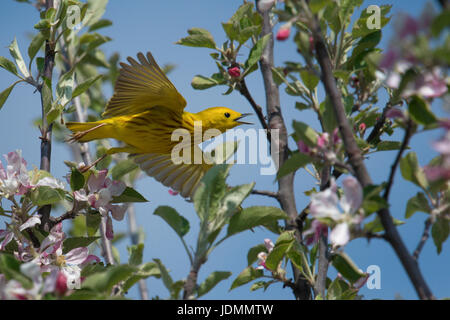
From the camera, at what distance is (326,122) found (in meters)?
1.64

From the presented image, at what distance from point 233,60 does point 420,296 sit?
2.03 meters

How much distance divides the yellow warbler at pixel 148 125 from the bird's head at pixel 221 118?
0.27 m

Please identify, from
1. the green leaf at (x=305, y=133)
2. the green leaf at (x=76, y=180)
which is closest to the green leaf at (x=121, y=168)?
the green leaf at (x=76, y=180)

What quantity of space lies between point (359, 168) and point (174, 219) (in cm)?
71

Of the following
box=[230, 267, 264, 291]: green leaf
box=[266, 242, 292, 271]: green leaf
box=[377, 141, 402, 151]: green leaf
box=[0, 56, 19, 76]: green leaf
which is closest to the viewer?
box=[266, 242, 292, 271]: green leaf

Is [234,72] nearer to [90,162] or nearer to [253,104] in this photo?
[253,104]

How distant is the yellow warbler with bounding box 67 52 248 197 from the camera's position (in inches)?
167

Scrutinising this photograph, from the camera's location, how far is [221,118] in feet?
16.4

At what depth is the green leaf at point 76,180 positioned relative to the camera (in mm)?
2713

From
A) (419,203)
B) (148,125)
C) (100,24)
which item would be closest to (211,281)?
(419,203)

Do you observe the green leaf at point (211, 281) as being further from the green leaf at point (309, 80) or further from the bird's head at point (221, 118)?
the bird's head at point (221, 118)

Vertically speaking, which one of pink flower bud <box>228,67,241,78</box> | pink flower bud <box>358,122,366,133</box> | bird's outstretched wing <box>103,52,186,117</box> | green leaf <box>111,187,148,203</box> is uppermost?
bird's outstretched wing <box>103,52,186,117</box>

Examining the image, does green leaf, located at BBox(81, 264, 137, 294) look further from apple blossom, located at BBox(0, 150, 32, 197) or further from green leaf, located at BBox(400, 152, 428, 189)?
apple blossom, located at BBox(0, 150, 32, 197)

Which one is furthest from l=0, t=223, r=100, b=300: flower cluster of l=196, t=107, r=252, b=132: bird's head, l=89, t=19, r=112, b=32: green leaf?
l=89, t=19, r=112, b=32: green leaf
